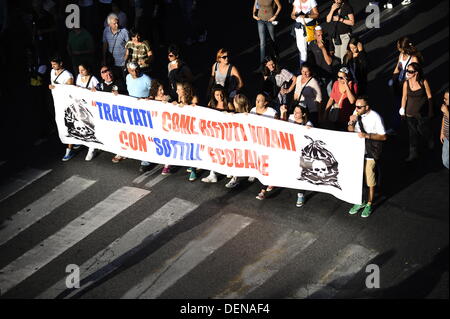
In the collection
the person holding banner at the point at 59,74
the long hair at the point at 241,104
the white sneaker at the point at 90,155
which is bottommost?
the white sneaker at the point at 90,155

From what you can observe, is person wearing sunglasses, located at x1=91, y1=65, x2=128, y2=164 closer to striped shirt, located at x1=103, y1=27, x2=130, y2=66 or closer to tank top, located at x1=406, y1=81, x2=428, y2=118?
striped shirt, located at x1=103, y1=27, x2=130, y2=66

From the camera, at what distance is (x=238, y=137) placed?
1502 cm

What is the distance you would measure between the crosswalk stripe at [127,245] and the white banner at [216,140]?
37.7 inches

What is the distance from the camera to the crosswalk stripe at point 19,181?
16250mm

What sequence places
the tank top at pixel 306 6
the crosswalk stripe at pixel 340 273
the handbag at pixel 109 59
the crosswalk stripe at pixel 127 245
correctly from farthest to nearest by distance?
the tank top at pixel 306 6
the handbag at pixel 109 59
the crosswalk stripe at pixel 127 245
the crosswalk stripe at pixel 340 273

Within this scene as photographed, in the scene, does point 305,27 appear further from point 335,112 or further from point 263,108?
point 263,108

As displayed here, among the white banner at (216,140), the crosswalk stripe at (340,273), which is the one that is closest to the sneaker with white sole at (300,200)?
the white banner at (216,140)

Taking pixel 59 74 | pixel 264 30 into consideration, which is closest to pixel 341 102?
pixel 264 30

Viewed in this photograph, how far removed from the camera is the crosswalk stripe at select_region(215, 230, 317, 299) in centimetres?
1297

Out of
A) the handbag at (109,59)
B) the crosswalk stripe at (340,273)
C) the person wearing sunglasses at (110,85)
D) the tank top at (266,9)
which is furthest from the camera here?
the tank top at (266,9)

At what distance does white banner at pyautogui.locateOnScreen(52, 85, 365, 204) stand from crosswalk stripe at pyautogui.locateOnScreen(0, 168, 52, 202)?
30.2 inches

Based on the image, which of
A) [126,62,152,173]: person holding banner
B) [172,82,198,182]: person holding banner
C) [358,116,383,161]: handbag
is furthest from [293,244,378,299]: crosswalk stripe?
[126,62,152,173]: person holding banner

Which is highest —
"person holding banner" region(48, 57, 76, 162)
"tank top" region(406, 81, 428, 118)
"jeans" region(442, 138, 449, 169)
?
"person holding banner" region(48, 57, 76, 162)

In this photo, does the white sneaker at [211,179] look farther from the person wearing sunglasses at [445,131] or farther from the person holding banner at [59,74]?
the person wearing sunglasses at [445,131]
